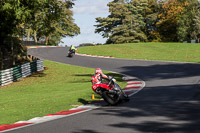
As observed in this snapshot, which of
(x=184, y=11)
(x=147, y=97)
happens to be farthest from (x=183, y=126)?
(x=184, y=11)

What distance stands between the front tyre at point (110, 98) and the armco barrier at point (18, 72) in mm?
15852

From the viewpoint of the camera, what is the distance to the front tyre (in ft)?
40.0

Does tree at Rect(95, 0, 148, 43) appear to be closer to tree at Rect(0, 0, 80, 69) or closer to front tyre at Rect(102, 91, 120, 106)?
tree at Rect(0, 0, 80, 69)

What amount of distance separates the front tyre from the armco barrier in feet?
52.0

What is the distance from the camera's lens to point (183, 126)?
8.15 metres

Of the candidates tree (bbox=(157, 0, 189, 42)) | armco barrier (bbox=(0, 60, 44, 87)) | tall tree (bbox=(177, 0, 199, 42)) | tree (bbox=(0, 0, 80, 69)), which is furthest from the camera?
tree (bbox=(157, 0, 189, 42))

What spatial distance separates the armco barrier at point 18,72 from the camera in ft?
85.9

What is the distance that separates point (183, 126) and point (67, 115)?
450 cm

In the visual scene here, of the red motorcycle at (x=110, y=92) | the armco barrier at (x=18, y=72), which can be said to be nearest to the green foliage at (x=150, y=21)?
the armco barrier at (x=18, y=72)

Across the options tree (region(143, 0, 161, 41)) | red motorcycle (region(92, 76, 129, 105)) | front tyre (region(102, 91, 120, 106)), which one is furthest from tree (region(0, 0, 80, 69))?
tree (region(143, 0, 161, 41))

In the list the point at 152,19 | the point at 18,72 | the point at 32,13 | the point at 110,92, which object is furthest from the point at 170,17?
the point at 110,92

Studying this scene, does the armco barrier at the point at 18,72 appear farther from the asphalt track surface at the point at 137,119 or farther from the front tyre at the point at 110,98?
the asphalt track surface at the point at 137,119

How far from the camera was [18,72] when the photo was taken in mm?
28578

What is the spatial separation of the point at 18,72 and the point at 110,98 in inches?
718
